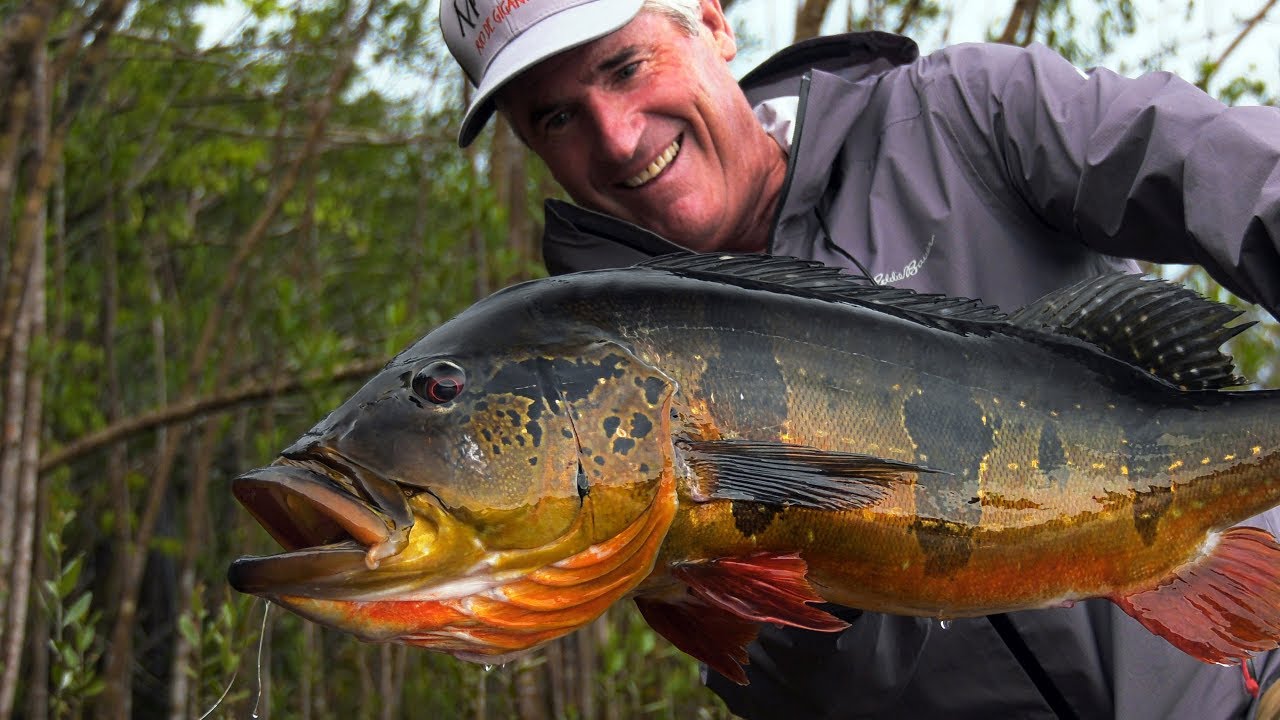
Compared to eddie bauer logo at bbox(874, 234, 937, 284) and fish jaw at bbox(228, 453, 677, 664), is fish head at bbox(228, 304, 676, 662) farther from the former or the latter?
eddie bauer logo at bbox(874, 234, 937, 284)

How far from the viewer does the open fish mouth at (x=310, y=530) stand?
5.25 feet

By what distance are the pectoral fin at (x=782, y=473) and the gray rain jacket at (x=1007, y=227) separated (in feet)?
1.75

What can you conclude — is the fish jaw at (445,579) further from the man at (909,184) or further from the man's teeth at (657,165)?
the man's teeth at (657,165)

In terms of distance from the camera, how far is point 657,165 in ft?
10.3

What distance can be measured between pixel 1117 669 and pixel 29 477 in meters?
4.09

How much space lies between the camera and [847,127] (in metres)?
2.91

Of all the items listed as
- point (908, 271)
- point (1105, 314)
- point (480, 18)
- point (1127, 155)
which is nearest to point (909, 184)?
point (908, 271)

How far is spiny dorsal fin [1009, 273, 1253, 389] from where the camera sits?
6.83 feet

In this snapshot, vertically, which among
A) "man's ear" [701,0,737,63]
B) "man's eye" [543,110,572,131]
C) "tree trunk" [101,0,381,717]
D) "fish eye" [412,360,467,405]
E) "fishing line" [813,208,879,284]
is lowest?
"tree trunk" [101,0,381,717]

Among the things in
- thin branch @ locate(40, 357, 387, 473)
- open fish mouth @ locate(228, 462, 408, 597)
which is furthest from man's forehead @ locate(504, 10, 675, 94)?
thin branch @ locate(40, 357, 387, 473)

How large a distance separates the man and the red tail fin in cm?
41

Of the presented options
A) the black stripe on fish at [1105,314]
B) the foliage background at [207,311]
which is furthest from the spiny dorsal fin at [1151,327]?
the foliage background at [207,311]

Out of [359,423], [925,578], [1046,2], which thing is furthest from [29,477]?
[1046,2]

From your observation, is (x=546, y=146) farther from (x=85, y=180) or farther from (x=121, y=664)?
(x=85, y=180)
